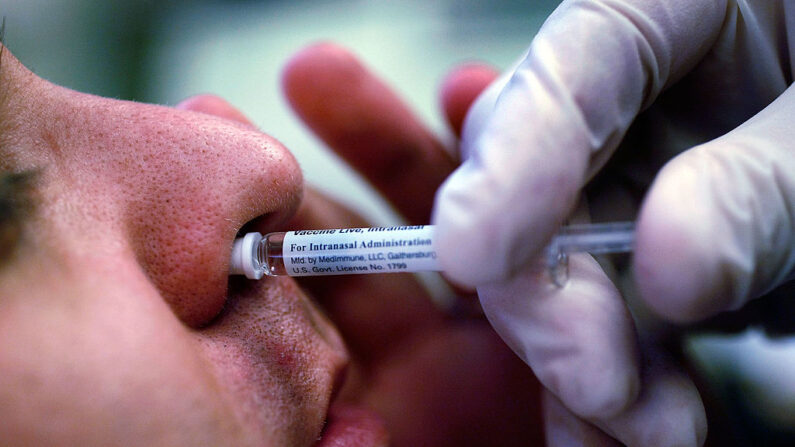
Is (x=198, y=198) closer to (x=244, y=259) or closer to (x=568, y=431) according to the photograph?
(x=244, y=259)

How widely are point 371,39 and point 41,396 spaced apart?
5.72 ft

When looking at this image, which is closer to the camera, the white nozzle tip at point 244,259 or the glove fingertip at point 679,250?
the glove fingertip at point 679,250

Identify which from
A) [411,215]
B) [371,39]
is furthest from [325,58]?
[371,39]

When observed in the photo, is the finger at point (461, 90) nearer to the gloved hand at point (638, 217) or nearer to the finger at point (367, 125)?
the finger at point (367, 125)

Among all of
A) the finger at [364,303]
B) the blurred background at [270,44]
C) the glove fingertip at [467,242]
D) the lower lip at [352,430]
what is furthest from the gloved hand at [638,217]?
the blurred background at [270,44]

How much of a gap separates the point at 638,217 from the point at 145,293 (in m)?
0.45

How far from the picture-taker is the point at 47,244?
0.48m

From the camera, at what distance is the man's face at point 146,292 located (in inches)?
17.5

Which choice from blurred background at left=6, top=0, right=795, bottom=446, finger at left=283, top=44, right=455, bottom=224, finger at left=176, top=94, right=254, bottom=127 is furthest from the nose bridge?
blurred background at left=6, top=0, right=795, bottom=446

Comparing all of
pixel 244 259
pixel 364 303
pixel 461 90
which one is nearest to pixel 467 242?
pixel 244 259

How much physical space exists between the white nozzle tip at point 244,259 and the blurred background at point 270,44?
1116mm

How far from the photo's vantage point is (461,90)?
1.06 meters

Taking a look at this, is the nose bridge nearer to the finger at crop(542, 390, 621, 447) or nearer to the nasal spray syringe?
the nasal spray syringe

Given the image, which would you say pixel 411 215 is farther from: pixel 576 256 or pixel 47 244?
pixel 47 244
